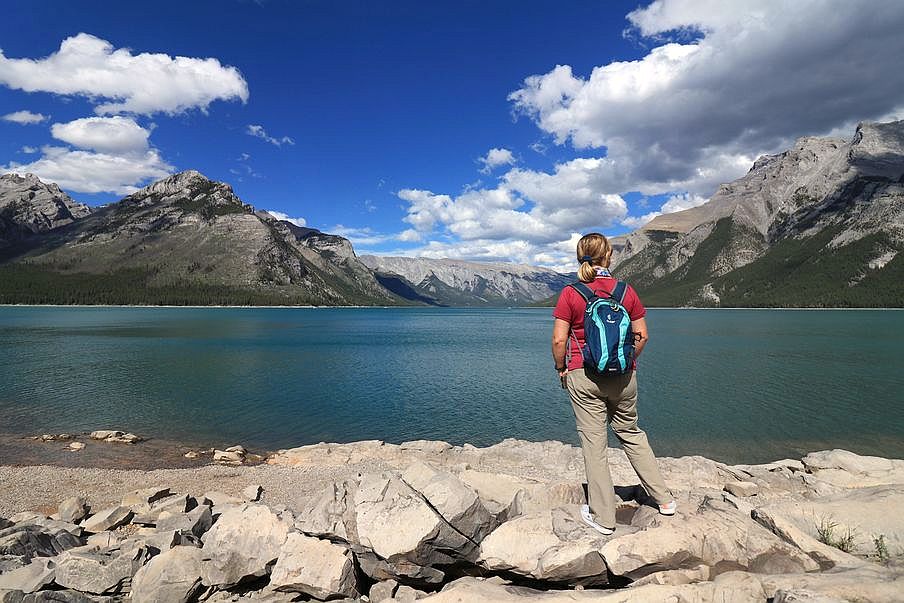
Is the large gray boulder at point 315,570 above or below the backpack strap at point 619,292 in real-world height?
below

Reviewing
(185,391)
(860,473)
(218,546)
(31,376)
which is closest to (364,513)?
(218,546)

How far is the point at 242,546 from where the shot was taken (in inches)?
356

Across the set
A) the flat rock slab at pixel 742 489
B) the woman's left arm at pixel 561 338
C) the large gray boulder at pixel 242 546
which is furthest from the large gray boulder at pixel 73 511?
the flat rock slab at pixel 742 489

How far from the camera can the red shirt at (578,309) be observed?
7.54 m

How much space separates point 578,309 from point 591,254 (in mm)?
1142

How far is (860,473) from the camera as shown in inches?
728

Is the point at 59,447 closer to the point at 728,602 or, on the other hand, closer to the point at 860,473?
the point at 728,602

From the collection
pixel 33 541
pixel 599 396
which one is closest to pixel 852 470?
pixel 599 396

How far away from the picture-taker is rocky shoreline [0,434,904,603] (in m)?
6.82

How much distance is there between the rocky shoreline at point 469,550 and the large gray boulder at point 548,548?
0.08 feet

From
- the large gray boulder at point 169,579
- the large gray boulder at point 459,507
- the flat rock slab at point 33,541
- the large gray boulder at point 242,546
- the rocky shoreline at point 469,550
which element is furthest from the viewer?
the flat rock slab at point 33,541

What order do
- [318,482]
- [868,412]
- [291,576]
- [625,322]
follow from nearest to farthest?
[625,322]
[291,576]
[318,482]
[868,412]

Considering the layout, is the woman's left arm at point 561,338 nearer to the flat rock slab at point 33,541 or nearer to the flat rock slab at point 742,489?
the flat rock slab at point 742,489

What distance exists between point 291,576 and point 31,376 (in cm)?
5605
